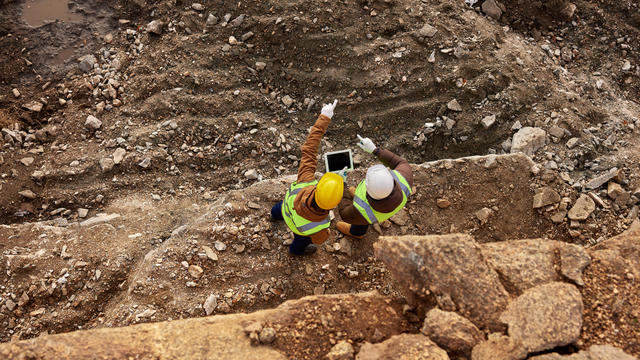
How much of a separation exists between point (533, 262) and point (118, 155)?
166 inches

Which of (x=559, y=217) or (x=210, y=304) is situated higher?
(x=559, y=217)

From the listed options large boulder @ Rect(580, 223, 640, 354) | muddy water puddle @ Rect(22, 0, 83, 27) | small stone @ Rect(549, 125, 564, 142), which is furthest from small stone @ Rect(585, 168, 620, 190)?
muddy water puddle @ Rect(22, 0, 83, 27)

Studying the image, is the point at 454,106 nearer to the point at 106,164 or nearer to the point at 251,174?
the point at 251,174

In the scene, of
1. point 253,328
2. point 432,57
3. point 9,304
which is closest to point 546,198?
point 432,57

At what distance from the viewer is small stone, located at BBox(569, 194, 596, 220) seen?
3805 mm

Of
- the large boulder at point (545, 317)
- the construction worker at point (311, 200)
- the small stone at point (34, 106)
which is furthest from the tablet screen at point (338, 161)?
the small stone at point (34, 106)

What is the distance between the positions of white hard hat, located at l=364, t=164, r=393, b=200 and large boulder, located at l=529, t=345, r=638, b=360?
1.43 meters

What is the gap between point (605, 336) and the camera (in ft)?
8.12

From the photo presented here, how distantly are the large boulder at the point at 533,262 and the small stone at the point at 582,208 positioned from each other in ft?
3.78

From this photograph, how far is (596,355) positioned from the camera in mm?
2354

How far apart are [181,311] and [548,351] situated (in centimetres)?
284

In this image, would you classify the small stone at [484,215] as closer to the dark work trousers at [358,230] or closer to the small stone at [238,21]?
the dark work trousers at [358,230]

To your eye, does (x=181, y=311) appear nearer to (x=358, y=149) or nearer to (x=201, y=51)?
(x=358, y=149)

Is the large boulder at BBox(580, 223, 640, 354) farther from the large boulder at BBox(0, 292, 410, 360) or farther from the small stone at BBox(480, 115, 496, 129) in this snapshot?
the small stone at BBox(480, 115, 496, 129)
